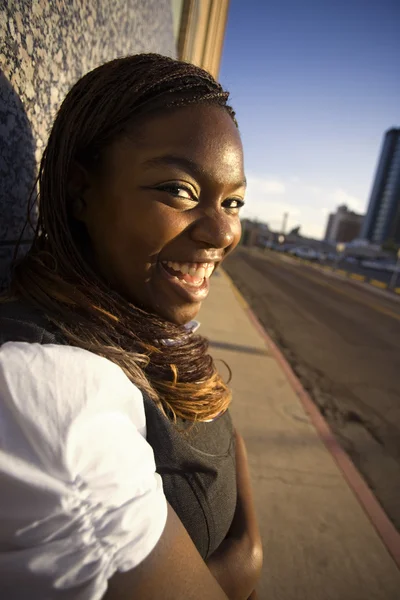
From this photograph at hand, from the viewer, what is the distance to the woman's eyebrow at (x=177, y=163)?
0.93 meters

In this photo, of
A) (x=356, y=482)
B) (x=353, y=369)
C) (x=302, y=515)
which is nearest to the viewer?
(x=302, y=515)

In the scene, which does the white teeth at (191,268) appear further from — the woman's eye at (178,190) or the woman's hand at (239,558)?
the woman's hand at (239,558)

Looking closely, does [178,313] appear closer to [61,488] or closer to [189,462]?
[189,462]

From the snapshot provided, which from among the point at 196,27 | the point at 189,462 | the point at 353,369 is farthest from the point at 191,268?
the point at 353,369

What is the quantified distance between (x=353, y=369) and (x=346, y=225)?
11310 cm

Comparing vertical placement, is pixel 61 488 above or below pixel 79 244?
below

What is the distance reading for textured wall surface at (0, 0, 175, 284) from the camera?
38.2 inches

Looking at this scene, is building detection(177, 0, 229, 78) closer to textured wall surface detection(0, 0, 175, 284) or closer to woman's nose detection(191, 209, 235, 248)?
textured wall surface detection(0, 0, 175, 284)

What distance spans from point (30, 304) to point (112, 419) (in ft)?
1.26

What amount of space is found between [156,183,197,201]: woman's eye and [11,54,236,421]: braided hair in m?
0.19

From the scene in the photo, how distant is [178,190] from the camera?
0.97 m

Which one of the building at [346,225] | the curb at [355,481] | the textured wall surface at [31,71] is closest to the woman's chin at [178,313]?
the textured wall surface at [31,71]

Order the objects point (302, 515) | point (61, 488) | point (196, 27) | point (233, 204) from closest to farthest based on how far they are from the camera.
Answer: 1. point (61, 488)
2. point (233, 204)
3. point (302, 515)
4. point (196, 27)

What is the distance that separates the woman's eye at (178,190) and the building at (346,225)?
369 feet
